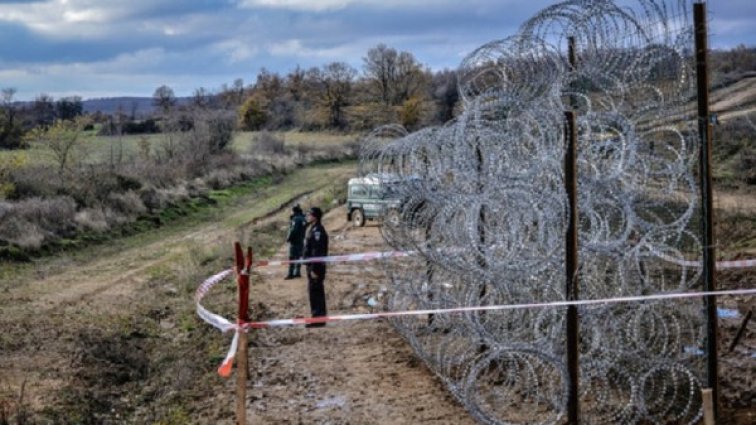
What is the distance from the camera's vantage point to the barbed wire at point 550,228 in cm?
709

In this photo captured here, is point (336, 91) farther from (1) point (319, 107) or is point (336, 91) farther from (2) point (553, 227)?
(2) point (553, 227)

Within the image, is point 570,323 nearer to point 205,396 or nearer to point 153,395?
point 205,396

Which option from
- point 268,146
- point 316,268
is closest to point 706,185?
→ point 316,268

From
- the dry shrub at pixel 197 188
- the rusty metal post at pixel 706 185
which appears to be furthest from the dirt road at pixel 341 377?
the dry shrub at pixel 197 188

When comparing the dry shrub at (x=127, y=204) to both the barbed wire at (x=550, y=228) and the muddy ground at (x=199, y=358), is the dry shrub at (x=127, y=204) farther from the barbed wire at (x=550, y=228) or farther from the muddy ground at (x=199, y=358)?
the barbed wire at (x=550, y=228)

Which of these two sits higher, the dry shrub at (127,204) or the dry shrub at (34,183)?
the dry shrub at (34,183)

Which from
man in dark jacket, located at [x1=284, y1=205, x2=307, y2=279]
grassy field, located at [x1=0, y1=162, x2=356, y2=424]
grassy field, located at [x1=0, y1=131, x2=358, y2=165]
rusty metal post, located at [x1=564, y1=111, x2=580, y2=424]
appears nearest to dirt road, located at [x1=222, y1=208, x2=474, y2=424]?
grassy field, located at [x1=0, y1=162, x2=356, y2=424]

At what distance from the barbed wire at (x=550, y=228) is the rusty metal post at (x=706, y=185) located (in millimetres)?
246

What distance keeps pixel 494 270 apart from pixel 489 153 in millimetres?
1875

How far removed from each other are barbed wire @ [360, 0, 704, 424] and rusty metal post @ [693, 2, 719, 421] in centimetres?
25

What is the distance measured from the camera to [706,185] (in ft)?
21.6

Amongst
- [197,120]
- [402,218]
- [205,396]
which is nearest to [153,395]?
[205,396]

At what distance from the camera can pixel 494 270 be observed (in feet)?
23.1

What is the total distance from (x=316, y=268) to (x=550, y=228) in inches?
188
